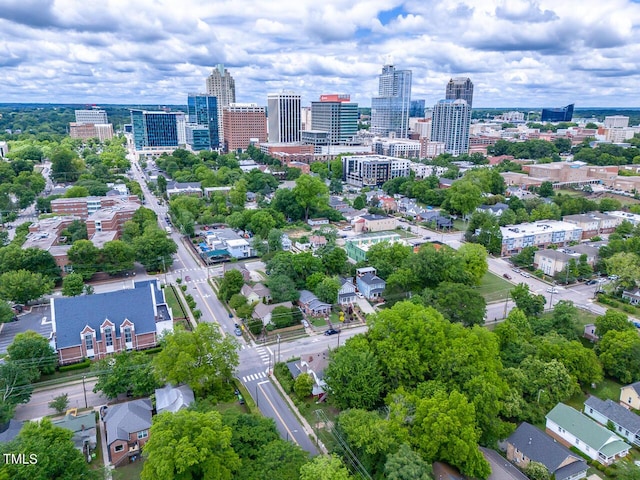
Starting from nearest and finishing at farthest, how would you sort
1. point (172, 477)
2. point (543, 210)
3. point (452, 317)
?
1. point (172, 477)
2. point (452, 317)
3. point (543, 210)

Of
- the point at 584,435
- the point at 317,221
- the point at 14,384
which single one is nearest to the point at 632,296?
the point at 584,435

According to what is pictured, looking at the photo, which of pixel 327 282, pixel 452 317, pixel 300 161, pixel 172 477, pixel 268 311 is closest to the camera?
pixel 172 477

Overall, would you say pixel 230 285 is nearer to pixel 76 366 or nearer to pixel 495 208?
pixel 76 366

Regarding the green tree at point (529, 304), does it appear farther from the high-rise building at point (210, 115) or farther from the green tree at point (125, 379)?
the high-rise building at point (210, 115)

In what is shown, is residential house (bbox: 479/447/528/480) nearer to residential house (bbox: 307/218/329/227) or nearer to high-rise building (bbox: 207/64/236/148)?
residential house (bbox: 307/218/329/227)

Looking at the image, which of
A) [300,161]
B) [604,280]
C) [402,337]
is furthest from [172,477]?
[300,161]

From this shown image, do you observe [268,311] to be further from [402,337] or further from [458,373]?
[458,373]

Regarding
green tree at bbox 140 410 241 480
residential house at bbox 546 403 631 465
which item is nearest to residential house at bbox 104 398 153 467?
green tree at bbox 140 410 241 480
